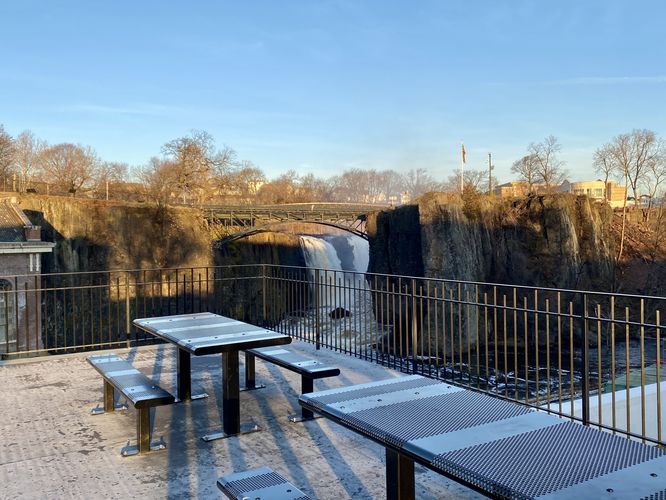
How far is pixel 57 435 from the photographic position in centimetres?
536

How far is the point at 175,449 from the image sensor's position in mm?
4973

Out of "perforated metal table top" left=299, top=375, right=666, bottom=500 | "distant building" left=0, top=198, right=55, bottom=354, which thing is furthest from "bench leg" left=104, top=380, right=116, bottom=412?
"distant building" left=0, top=198, right=55, bottom=354

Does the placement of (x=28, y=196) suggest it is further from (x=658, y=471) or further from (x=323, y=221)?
(x=658, y=471)

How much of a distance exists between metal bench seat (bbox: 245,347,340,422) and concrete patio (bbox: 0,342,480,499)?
0.18 m

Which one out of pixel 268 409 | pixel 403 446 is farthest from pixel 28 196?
pixel 403 446

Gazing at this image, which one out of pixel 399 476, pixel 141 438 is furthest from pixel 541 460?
pixel 141 438

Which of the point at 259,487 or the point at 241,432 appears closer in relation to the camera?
the point at 259,487

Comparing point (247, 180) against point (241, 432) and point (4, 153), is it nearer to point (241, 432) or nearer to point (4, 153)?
point (4, 153)

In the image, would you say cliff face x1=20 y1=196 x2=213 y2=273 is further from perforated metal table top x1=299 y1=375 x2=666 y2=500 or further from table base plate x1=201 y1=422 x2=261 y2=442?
perforated metal table top x1=299 y1=375 x2=666 y2=500

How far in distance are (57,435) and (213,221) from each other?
43.0 metres

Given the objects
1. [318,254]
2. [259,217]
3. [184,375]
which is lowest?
[184,375]

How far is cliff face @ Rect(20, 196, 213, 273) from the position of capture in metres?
35.0

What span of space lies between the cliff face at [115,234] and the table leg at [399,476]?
3477 cm

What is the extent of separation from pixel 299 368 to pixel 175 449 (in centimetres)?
137
